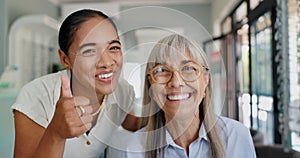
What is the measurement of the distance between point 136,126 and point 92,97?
5.5 inches

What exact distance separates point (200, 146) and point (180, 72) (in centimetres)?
19

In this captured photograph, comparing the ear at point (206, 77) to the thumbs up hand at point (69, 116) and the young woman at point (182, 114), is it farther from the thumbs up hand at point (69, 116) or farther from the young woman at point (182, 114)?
the thumbs up hand at point (69, 116)

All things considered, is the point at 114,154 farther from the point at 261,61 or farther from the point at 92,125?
the point at 261,61

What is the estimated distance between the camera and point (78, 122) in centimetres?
54

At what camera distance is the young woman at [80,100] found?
0.55 meters

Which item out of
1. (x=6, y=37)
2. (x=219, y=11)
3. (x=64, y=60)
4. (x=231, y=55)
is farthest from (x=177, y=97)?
(x=219, y=11)

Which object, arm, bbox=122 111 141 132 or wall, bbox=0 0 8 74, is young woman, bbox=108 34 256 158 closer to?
arm, bbox=122 111 141 132

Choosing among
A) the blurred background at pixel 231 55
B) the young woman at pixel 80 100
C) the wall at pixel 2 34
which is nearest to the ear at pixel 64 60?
the young woman at pixel 80 100

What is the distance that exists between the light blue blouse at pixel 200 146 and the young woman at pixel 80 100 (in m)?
0.03

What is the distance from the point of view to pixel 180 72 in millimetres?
580

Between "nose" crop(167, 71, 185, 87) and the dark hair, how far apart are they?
141 millimetres

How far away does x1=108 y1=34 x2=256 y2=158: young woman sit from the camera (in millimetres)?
588

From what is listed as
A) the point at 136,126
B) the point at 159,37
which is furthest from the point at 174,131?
the point at 159,37

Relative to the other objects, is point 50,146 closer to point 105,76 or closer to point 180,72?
point 105,76
